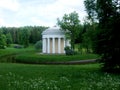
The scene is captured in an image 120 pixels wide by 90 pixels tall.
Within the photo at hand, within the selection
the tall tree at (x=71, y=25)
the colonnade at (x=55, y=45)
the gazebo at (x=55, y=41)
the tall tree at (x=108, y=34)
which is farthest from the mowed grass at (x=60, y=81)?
the colonnade at (x=55, y=45)

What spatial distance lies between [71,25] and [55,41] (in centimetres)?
750

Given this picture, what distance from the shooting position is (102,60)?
981 inches

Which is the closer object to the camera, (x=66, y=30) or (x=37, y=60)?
(x=37, y=60)

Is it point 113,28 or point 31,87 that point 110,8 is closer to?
point 113,28

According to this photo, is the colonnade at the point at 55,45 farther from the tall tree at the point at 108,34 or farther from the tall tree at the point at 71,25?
the tall tree at the point at 108,34

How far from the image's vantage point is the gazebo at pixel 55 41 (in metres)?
91.4

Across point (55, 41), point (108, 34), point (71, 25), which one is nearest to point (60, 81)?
point (108, 34)

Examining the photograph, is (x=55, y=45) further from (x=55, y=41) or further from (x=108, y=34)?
(x=108, y=34)

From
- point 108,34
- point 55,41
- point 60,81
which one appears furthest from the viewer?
point 55,41

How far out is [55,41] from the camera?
92.7 meters

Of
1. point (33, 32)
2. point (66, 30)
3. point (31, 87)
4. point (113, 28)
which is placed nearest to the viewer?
point (31, 87)

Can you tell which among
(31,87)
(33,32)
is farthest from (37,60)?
(33,32)

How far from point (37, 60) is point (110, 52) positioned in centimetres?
4698

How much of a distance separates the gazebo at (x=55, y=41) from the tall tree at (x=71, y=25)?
9.52 feet
